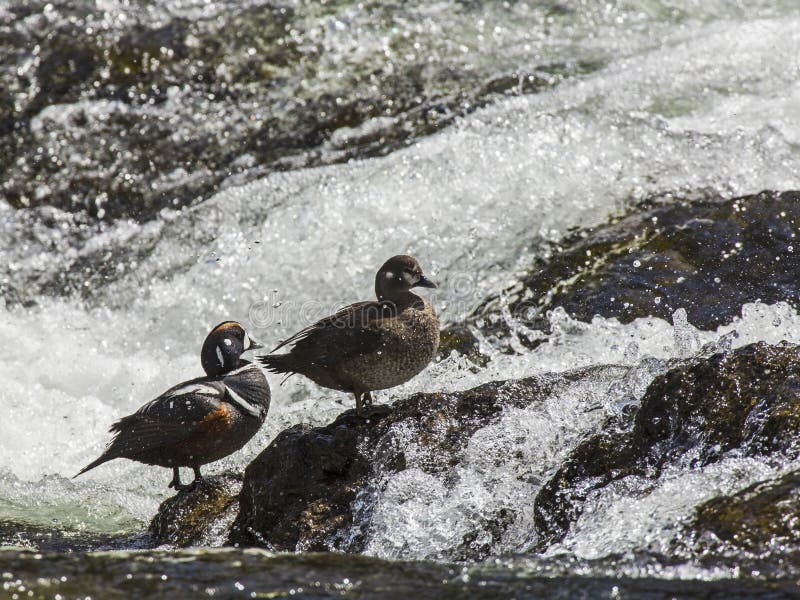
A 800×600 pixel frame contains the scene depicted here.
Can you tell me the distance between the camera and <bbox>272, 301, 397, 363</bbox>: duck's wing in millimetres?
5059

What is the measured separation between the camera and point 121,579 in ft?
11.6

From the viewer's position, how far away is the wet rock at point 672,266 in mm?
6895

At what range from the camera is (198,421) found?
5191mm

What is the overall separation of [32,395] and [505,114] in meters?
5.27

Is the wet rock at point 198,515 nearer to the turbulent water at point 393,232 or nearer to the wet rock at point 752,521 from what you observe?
the turbulent water at point 393,232

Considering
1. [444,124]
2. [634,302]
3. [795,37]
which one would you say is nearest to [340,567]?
[634,302]

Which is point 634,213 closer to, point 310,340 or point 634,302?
point 634,302

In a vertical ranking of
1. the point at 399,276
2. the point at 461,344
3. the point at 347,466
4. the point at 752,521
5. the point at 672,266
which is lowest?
the point at 461,344

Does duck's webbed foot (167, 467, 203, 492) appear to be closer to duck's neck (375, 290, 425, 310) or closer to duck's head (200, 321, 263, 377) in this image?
duck's head (200, 321, 263, 377)

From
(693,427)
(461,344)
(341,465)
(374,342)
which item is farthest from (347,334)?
(461,344)

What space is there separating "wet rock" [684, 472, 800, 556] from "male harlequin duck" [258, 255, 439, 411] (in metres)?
1.90

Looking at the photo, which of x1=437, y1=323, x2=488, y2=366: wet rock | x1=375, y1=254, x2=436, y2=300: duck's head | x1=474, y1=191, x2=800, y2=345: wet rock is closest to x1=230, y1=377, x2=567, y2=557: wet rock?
x1=375, y1=254, x2=436, y2=300: duck's head

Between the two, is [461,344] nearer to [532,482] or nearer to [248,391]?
[248,391]

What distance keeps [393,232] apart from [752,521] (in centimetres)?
541
